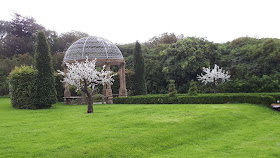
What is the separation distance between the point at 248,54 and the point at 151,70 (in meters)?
10.5

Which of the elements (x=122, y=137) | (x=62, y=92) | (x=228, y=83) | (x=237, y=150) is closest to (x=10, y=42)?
(x=62, y=92)

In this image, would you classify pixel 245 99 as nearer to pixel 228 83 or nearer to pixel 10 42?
pixel 228 83

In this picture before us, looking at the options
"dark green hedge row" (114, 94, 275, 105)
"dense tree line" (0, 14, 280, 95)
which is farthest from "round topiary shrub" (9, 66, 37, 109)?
"dense tree line" (0, 14, 280, 95)

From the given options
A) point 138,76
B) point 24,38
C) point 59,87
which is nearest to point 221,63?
Answer: point 138,76

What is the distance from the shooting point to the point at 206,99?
19281 mm

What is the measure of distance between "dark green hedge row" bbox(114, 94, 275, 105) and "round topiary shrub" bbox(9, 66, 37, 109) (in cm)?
687

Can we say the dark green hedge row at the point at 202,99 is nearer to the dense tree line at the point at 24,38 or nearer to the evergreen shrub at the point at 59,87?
the evergreen shrub at the point at 59,87

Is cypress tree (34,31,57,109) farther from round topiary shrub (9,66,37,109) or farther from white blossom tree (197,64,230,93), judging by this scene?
white blossom tree (197,64,230,93)

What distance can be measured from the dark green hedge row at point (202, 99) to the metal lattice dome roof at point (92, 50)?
4065 millimetres

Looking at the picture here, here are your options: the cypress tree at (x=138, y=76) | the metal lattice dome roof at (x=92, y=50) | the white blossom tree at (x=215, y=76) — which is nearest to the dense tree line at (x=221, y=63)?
the white blossom tree at (x=215, y=76)

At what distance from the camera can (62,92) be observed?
27.3 metres

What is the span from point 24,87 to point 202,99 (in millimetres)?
12751

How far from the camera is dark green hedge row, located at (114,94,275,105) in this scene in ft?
57.5

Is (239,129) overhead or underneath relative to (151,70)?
underneath
